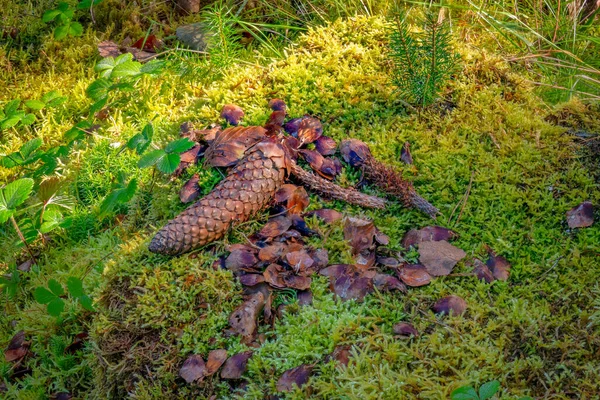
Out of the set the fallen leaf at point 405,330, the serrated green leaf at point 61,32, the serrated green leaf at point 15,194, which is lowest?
the fallen leaf at point 405,330

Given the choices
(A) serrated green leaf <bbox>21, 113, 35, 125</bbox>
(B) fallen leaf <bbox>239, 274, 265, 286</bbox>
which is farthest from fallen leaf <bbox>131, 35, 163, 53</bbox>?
(B) fallen leaf <bbox>239, 274, 265, 286</bbox>

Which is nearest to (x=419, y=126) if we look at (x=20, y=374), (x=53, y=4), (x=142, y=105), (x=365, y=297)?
(x=365, y=297)

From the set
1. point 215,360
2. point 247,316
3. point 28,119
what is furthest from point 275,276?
point 28,119

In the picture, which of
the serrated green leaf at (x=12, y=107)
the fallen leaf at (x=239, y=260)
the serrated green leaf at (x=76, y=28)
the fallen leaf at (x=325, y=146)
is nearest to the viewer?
the fallen leaf at (x=239, y=260)

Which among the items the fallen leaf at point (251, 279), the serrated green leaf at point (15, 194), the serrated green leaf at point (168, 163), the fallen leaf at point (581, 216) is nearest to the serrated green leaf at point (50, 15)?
the serrated green leaf at point (15, 194)

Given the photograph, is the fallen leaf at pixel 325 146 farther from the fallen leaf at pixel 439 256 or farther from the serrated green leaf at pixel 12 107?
the serrated green leaf at pixel 12 107

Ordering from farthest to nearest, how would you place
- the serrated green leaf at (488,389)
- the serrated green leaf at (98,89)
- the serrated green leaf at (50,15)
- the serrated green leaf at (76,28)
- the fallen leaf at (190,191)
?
the serrated green leaf at (76,28), the serrated green leaf at (50,15), the serrated green leaf at (98,89), the fallen leaf at (190,191), the serrated green leaf at (488,389)

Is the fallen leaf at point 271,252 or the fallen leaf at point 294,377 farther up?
the fallen leaf at point 271,252
